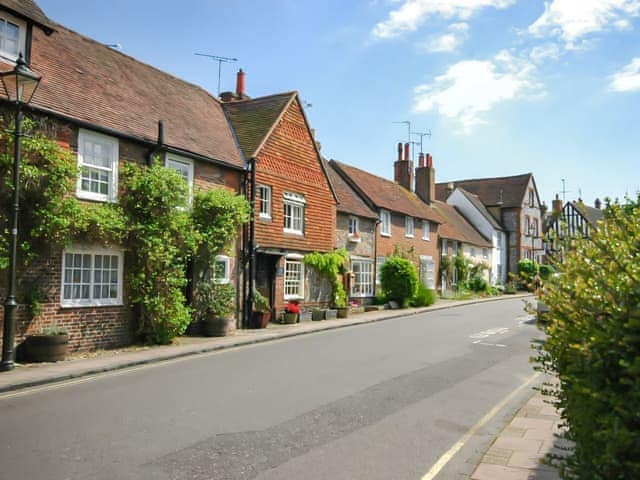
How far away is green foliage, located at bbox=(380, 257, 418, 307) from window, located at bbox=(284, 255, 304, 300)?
7.72m

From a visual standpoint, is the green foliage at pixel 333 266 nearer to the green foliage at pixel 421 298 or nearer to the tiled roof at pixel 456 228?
the green foliage at pixel 421 298

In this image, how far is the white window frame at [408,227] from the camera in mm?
34938

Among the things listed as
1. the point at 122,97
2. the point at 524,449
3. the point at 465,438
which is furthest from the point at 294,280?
the point at 524,449

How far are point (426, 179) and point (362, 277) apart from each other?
1588cm

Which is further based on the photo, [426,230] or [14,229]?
[426,230]

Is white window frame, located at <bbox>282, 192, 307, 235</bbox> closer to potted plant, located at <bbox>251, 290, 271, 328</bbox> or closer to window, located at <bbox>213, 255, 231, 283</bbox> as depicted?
potted plant, located at <bbox>251, 290, 271, 328</bbox>

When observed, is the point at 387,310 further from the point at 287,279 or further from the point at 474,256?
the point at 474,256

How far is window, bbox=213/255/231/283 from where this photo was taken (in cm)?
1778

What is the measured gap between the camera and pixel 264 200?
2075 centimetres

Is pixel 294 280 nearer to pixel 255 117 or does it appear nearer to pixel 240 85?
pixel 255 117

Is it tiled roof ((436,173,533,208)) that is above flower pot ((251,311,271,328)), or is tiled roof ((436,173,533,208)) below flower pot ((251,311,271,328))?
above

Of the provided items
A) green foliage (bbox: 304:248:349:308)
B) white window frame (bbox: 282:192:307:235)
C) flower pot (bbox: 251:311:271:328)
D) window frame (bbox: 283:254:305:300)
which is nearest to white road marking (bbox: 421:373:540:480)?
flower pot (bbox: 251:311:271:328)

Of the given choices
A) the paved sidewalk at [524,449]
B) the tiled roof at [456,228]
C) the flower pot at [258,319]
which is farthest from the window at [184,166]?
the tiled roof at [456,228]

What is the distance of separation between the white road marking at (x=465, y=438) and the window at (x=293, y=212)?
1324 centimetres
